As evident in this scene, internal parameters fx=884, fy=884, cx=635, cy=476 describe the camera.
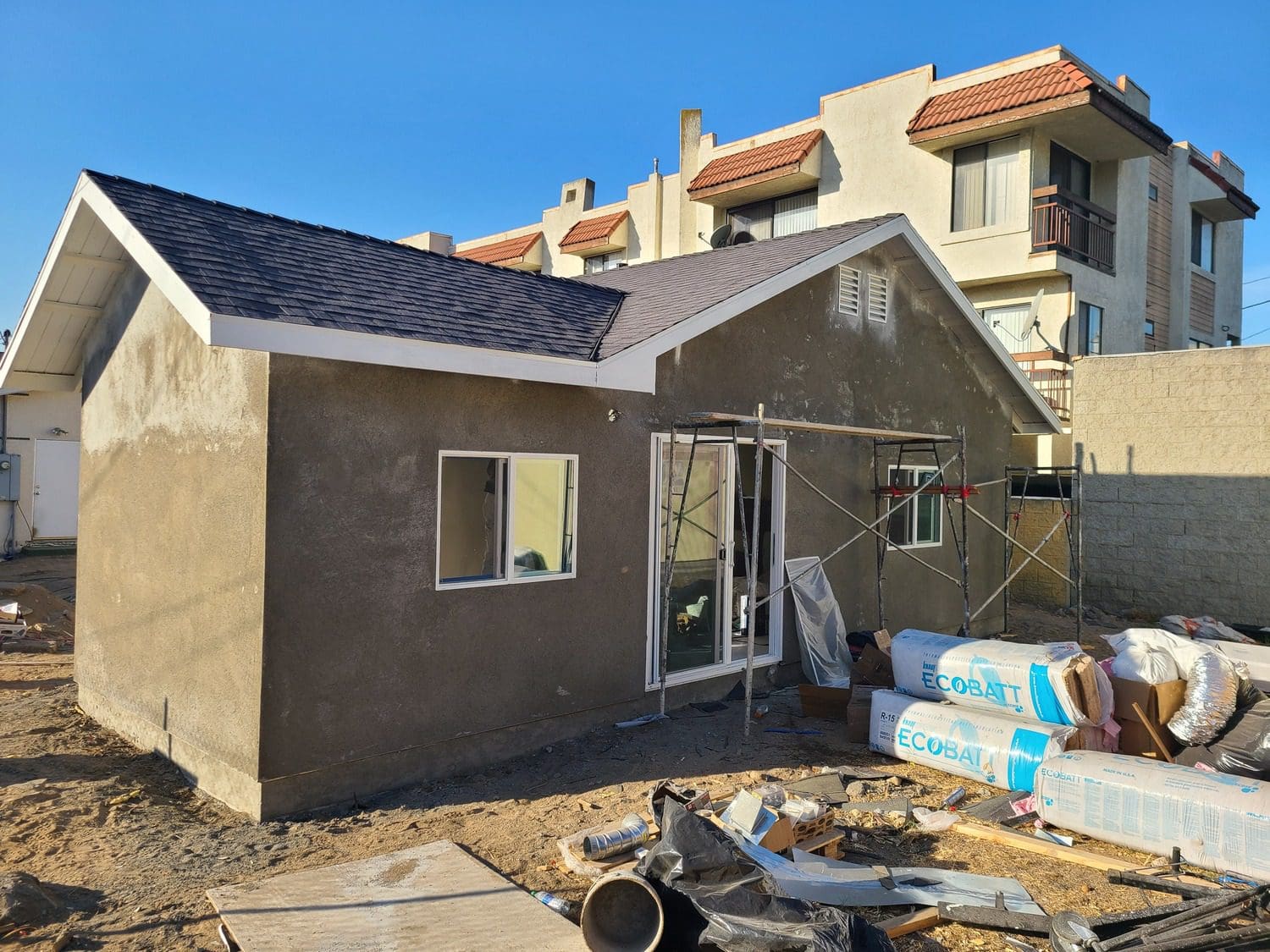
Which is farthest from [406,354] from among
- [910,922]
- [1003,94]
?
[1003,94]

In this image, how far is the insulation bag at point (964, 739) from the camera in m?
6.38

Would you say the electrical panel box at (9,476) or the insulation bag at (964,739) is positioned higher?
the electrical panel box at (9,476)

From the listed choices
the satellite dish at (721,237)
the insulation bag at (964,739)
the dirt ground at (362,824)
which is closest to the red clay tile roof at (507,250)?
the satellite dish at (721,237)

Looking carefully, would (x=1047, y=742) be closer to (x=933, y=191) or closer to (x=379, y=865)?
(x=379, y=865)

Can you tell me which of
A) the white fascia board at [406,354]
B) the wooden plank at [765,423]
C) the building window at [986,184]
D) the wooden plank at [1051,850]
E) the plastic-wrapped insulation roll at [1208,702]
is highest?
the building window at [986,184]

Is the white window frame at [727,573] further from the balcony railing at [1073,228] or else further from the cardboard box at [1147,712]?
the balcony railing at [1073,228]

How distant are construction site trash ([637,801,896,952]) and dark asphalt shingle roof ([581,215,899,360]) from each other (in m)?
4.14

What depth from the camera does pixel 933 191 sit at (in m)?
18.3

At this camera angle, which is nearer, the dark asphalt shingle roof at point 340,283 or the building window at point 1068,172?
the dark asphalt shingle roof at point 340,283

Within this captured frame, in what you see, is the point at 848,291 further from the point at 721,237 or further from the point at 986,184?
the point at 986,184

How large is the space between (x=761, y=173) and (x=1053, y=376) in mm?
8088

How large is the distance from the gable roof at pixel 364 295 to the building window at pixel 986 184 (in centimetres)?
837

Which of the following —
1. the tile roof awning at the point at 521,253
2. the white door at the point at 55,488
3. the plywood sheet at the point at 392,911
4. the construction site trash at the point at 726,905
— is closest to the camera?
the construction site trash at the point at 726,905

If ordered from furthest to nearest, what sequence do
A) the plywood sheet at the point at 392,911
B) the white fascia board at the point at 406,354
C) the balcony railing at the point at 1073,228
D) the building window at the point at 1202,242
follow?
the building window at the point at 1202,242 < the balcony railing at the point at 1073,228 < the white fascia board at the point at 406,354 < the plywood sheet at the point at 392,911
